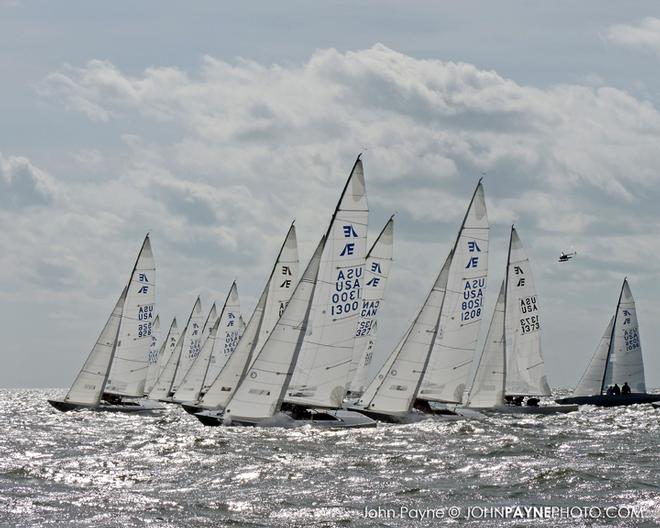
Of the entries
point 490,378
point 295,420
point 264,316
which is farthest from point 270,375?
point 490,378

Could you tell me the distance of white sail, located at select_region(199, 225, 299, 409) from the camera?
37906mm

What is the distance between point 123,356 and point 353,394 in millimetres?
11136

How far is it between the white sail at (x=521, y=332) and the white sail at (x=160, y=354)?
28.0 metres

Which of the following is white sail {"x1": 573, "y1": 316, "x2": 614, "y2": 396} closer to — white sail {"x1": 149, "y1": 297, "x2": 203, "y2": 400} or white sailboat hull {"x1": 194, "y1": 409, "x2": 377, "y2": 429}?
white sail {"x1": 149, "y1": 297, "x2": 203, "y2": 400}

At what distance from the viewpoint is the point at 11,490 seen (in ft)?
67.0

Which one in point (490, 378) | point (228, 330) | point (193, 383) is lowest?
point (193, 383)

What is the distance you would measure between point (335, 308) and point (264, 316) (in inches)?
275

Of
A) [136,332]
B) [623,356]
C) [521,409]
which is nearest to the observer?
[521,409]

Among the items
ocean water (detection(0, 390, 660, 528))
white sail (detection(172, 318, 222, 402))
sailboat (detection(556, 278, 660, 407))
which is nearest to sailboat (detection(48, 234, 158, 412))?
white sail (detection(172, 318, 222, 402))

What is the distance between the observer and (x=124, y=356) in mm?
48094

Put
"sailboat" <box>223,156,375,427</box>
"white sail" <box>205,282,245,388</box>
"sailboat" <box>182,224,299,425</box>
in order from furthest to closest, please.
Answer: "white sail" <box>205,282,245,388</box> < "sailboat" <box>182,224,299,425</box> < "sailboat" <box>223,156,375,427</box>

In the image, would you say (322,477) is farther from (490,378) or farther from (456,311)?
(490,378)

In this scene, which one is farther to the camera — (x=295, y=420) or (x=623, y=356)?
(x=623, y=356)

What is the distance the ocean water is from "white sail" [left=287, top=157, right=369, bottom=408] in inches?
72.8
